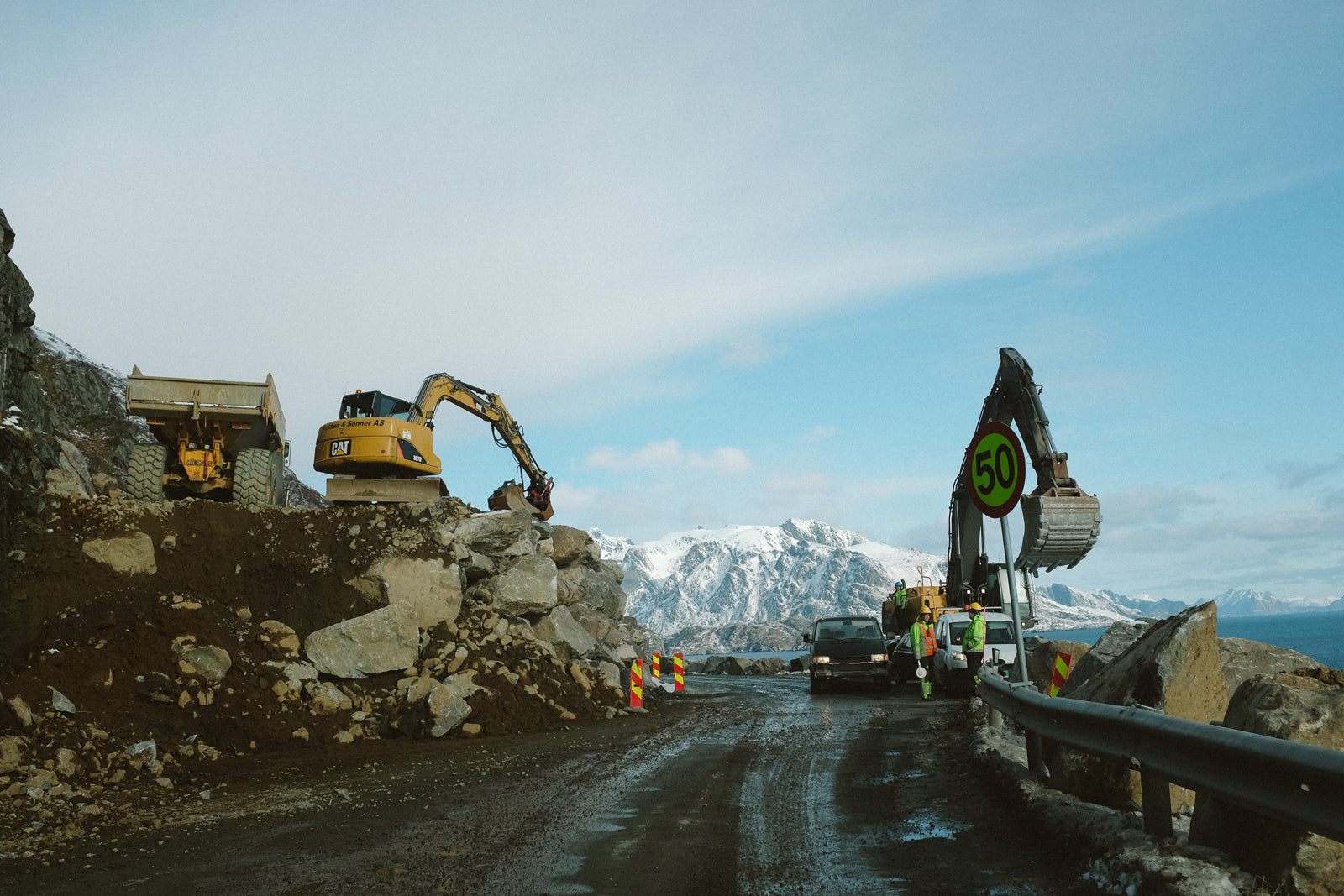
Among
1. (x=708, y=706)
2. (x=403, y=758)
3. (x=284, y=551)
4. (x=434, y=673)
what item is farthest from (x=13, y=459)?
(x=708, y=706)

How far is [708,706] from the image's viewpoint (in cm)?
1870

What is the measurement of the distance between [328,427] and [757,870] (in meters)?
17.7

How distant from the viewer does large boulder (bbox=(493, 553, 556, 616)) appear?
17656 millimetres

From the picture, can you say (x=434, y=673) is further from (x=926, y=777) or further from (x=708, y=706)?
(x=926, y=777)

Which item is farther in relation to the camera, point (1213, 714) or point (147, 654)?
point (147, 654)

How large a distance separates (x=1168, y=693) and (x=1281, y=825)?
8.86 feet

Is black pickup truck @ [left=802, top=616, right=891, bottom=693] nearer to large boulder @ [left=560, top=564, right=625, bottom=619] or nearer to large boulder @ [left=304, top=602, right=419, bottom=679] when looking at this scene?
large boulder @ [left=560, top=564, right=625, bottom=619]

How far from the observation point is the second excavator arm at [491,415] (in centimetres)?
2291

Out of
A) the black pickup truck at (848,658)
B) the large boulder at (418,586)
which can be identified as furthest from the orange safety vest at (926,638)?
the large boulder at (418,586)

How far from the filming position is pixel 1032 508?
62.3ft

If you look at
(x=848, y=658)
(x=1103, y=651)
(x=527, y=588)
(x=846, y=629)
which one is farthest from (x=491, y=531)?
(x=1103, y=651)

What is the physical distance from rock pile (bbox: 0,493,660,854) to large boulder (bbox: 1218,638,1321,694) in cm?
934

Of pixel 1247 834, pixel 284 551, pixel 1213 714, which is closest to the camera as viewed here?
pixel 1247 834

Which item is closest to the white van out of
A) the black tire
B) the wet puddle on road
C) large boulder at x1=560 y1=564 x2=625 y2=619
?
large boulder at x1=560 y1=564 x2=625 y2=619
